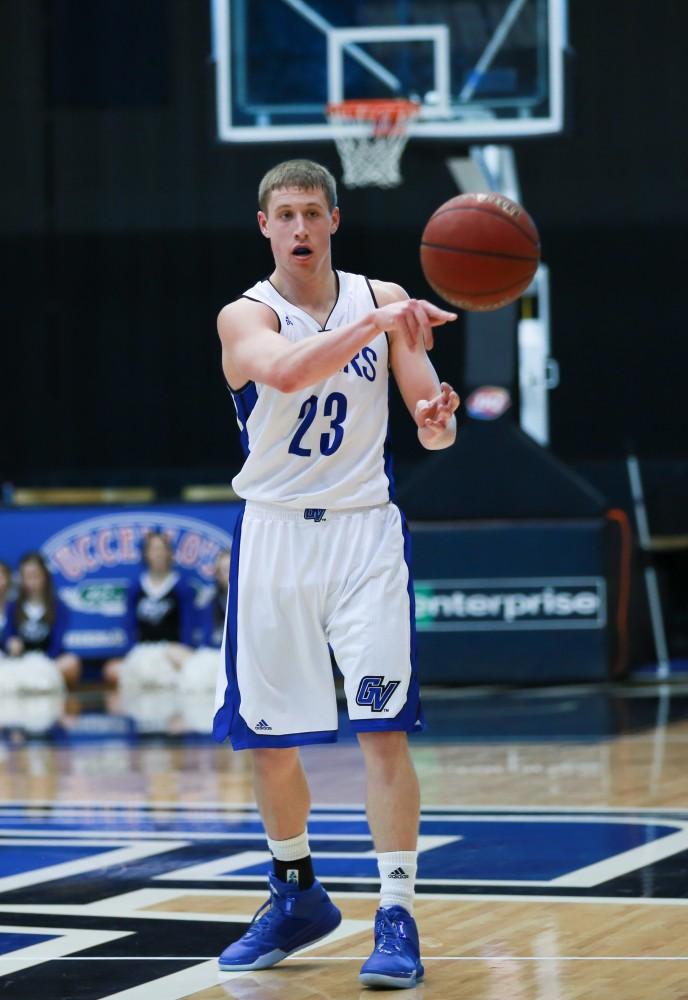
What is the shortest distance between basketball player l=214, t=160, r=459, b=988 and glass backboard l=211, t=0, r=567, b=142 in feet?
24.4

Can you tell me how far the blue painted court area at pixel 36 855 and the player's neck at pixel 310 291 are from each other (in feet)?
7.27

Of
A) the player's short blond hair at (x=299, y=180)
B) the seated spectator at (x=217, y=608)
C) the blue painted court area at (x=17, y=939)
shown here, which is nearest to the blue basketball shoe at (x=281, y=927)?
the blue painted court area at (x=17, y=939)

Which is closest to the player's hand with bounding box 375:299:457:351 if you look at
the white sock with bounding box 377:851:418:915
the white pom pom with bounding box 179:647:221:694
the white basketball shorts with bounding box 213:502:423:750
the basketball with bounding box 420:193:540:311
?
the white basketball shorts with bounding box 213:502:423:750

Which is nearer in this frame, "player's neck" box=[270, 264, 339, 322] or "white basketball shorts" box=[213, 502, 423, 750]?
"white basketball shorts" box=[213, 502, 423, 750]

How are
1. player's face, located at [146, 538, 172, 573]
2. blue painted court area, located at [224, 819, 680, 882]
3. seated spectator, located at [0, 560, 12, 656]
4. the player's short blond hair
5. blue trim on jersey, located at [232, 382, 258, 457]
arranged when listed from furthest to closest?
seated spectator, located at [0, 560, 12, 656], player's face, located at [146, 538, 172, 573], blue painted court area, located at [224, 819, 680, 882], blue trim on jersey, located at [232, 382, 258, 457], the player's short blond hair

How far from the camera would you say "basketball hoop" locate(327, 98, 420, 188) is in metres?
11.5

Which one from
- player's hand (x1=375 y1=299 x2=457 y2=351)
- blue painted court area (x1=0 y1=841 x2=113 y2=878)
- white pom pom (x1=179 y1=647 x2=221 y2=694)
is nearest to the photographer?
player's hand (x1=375 y1=299 x2=457 y2=351)

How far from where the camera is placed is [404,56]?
11844 millimetres

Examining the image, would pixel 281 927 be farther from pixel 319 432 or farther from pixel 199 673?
pixel 199 673

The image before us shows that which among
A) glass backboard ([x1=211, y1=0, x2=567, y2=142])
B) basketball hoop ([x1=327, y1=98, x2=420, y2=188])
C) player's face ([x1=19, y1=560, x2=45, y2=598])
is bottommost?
player's face ([x1=19, y1=560, x2=45, y2=598])

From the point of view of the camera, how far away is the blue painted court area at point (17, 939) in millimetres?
4398

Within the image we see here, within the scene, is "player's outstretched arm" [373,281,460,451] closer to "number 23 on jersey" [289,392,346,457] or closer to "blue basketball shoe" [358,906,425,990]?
"number 23 on jersey" [289,392,346,457]

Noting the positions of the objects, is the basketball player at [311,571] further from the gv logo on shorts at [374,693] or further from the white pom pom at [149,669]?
the white pom pom at [149,669]

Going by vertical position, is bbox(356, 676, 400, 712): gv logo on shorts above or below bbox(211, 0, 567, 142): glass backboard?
below
